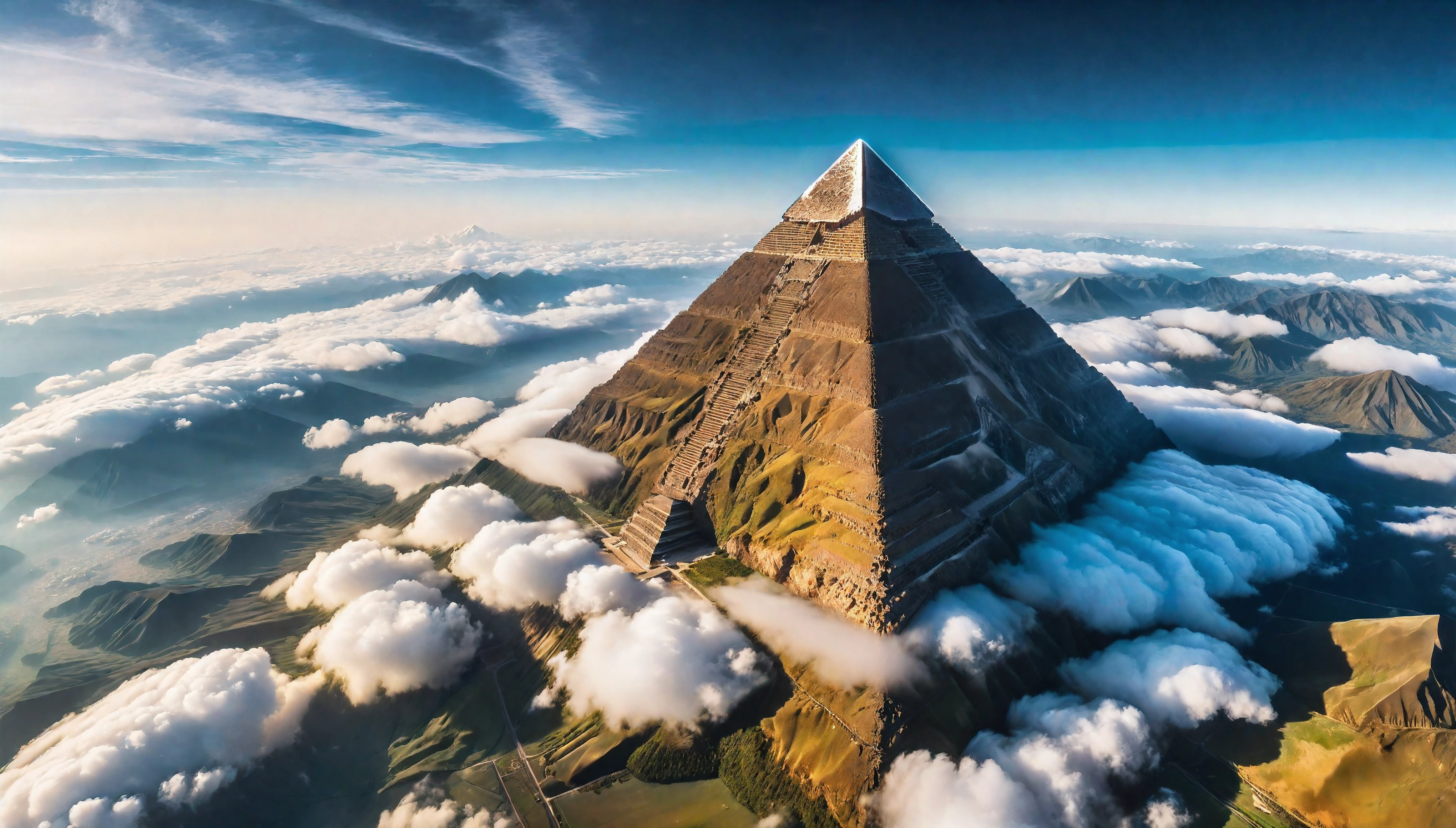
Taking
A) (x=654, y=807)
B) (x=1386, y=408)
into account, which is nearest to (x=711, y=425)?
(x=654, y=807)

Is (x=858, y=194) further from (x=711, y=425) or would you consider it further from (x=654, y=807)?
(x=654, y=807)

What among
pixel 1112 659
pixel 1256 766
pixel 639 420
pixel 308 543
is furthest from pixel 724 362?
pixel 308 543

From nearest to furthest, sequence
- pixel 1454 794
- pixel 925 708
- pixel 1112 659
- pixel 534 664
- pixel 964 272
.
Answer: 1. pixel 1454 794
2. pixel 925 708
3. pixel 1112 659
4. pixel 534 664
5. pixel 964 272

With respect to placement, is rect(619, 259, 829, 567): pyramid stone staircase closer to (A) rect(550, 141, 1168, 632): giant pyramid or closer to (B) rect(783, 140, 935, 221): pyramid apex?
(A) rect(550, 141, 1168, 632): giant pyramid

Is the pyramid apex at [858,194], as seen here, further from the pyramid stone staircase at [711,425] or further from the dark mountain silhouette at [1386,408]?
the dark mountain silhouette at [1386,408]

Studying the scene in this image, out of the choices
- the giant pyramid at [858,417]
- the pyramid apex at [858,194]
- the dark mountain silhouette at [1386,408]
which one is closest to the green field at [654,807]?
the giant pyramid at [858,417]

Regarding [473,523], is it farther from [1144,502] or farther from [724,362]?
[1144,502]

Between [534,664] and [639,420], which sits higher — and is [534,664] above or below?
below
